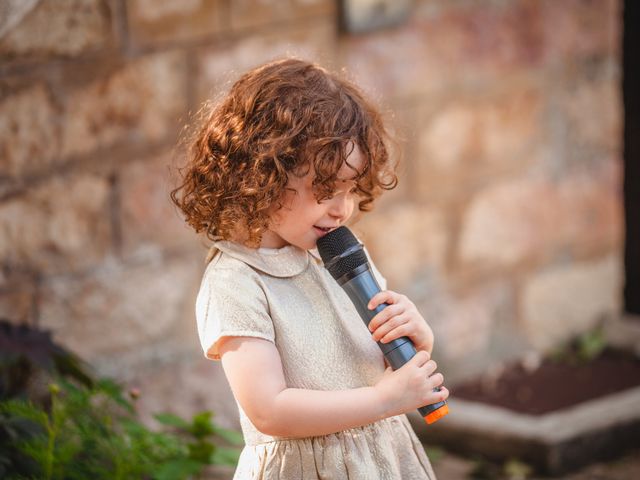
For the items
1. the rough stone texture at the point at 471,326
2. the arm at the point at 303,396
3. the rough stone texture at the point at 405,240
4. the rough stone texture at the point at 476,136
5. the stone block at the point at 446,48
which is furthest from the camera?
the rough stone texture at the point at 471,326

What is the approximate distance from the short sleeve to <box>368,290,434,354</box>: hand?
0.19 m

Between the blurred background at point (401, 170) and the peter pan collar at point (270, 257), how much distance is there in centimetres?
24

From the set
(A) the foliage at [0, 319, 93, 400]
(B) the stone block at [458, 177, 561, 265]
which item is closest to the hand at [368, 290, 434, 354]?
(A) the foliage at [0, 319, 93, 400]

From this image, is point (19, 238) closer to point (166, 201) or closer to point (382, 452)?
point (166, 201)

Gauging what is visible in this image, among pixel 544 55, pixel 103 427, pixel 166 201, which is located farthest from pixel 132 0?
pixel 544 55

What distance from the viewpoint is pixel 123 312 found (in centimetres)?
327

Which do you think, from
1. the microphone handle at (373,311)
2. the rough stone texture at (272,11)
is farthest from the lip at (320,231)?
the rough stone texture at (272,11)

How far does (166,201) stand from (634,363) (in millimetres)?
2068

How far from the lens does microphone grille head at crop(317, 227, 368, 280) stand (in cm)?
198

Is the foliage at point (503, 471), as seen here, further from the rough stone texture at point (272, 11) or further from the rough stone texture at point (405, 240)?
the rough stone texture at point (272, 11)

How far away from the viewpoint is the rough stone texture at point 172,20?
316 centimetres

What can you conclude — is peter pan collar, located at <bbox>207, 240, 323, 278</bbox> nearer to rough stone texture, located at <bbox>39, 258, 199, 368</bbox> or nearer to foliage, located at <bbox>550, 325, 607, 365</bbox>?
rough stone texture, located at <bbox>39, 258, 199, 368</bbox>

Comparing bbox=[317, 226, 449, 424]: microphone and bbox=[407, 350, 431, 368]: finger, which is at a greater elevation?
bbox=[317, 226, 449, 424]: microphone

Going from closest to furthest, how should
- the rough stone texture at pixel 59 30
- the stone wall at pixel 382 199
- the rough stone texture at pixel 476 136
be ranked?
1. the rough stone texture at pixel 59 30
2. the stone wall at pixel 382 199
3. the rough stone texture at pixel 476 136
